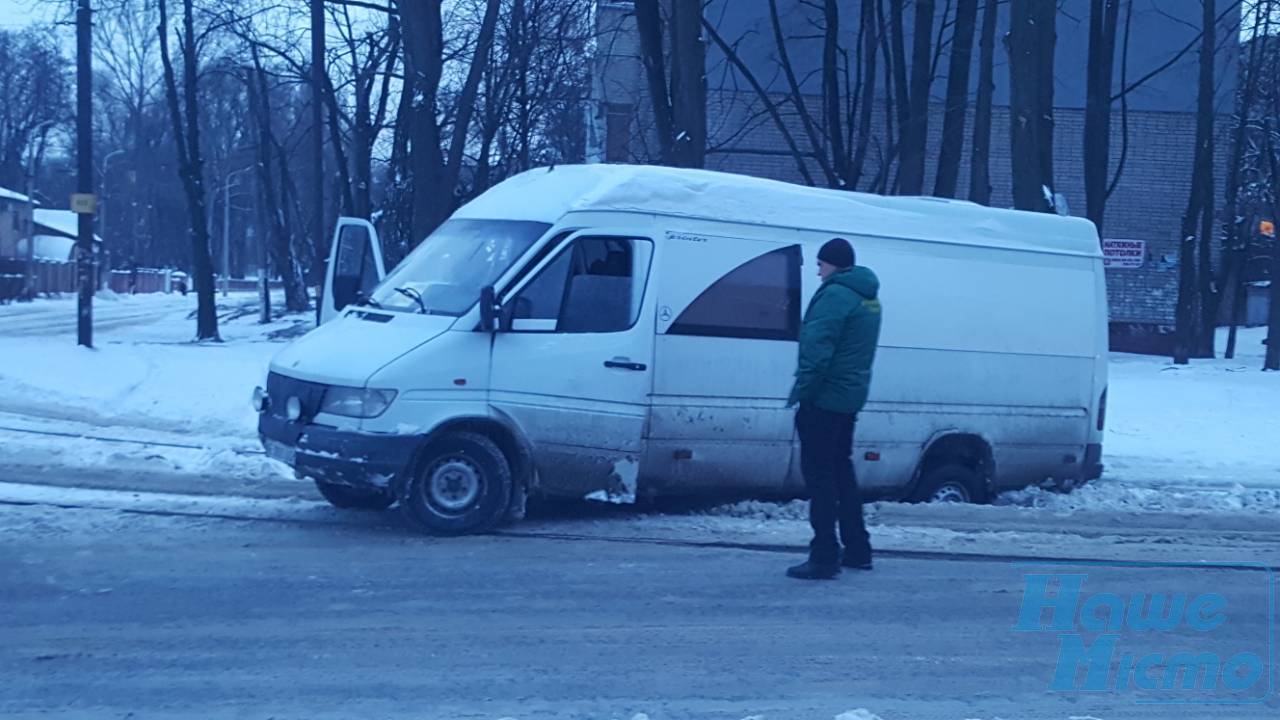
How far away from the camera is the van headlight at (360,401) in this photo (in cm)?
851

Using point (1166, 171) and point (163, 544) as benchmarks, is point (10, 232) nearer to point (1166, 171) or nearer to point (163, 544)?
point (1166, 171)

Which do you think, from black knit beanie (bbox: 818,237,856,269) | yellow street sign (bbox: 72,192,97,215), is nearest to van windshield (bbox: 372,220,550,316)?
black knit beanie (bbox: 818,237,856,269)

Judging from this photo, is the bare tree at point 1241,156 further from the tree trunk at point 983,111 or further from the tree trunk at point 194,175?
the tree trunk at point 194,175

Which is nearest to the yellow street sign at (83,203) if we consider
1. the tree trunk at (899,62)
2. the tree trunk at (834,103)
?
the tree trunk at (834,103)

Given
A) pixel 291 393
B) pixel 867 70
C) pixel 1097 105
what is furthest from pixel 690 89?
pixel 291 393

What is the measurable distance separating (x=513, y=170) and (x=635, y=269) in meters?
20.5

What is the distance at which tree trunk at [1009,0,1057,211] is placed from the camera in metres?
16.8

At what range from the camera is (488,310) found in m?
8.80

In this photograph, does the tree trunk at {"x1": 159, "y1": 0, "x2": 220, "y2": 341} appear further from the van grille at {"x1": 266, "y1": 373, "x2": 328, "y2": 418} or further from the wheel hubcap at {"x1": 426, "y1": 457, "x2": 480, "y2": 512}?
the wheel hubcap at {"x1": 426, "y1": 457, "x2": 480, "y2": 512}

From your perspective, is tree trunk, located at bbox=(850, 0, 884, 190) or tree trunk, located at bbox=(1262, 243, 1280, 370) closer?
tree trunk, located at bbox=(850, 0, 884, 190)

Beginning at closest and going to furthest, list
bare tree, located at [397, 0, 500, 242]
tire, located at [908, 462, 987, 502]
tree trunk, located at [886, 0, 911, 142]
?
tire, located at [908, 462, 987, 502] < bare tree, located at [397, 0, 500, 242] < tree trunk, located at [886, 0, 911, 142]

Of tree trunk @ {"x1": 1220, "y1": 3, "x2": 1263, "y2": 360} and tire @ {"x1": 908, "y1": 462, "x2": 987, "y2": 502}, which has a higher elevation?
tree trunk @ {"x1": 1220, "y1": 3, "x2": 1263, "y2": 360}

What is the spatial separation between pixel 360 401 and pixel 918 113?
1434 cm

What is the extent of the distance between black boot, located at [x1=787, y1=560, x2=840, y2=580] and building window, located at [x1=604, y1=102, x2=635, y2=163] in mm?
21588
